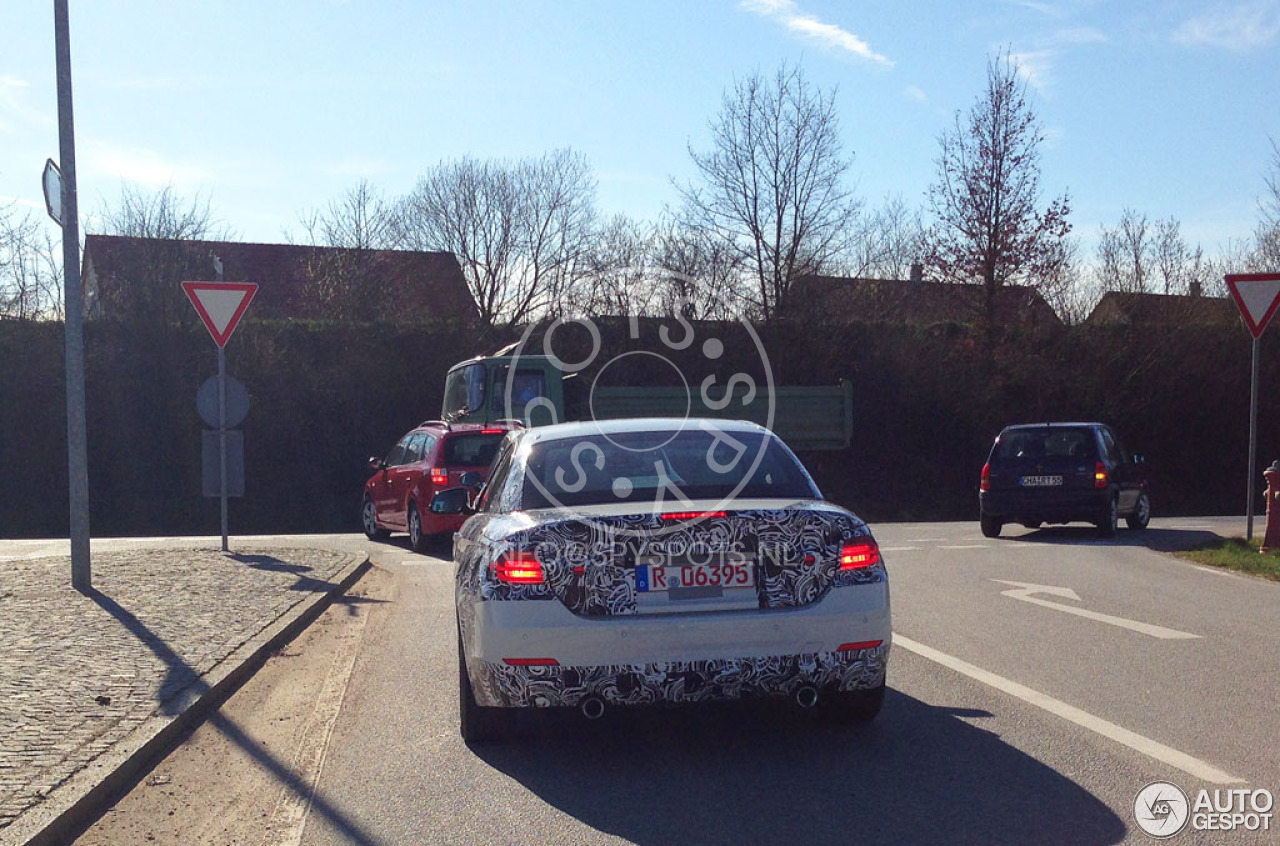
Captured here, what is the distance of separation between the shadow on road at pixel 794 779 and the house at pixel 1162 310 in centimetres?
2966

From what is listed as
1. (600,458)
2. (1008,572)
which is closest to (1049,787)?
(600,458)

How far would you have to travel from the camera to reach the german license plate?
5277 mm

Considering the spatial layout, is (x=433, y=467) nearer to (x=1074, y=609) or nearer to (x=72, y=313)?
(x=72, y=313)

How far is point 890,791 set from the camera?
4910mm

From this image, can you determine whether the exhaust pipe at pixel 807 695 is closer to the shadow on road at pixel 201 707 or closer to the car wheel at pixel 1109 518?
the shadow on road at pixel 201 707

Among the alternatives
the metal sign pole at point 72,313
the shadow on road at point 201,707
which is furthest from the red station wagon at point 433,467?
the shadow on road at point 201,707

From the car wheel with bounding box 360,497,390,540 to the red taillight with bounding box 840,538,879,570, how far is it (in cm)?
1338

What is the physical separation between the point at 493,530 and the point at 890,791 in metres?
2.04

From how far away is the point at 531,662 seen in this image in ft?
17.2

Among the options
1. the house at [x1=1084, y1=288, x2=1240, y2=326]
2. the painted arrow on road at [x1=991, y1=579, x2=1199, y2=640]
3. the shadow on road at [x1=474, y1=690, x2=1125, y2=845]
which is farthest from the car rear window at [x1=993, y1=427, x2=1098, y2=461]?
the house at [x1=1084, y1=288, x2=1240, y2=326]

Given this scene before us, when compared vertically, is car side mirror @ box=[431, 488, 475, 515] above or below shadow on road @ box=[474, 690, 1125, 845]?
above

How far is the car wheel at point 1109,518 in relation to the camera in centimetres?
1691
